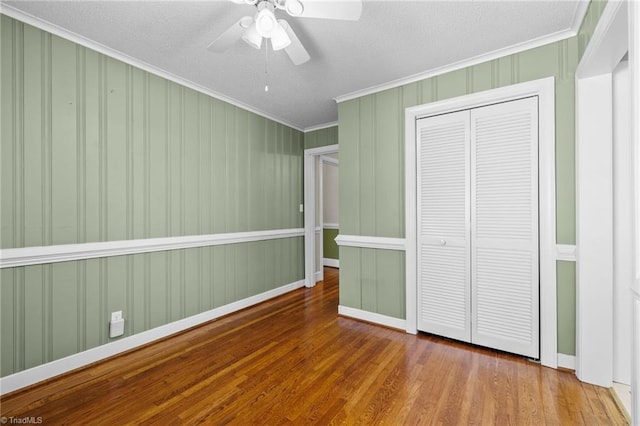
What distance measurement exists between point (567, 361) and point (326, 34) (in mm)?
2960

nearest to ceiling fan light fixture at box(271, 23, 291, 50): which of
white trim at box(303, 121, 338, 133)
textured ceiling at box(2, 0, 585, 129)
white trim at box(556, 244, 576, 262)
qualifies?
textured ceiling at box(2, 0, 585, 129)

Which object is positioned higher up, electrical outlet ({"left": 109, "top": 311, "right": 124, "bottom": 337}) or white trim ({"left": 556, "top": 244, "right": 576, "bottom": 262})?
white trim ({"left": 556, "top": 244, "right": 576, "bottom": 262})

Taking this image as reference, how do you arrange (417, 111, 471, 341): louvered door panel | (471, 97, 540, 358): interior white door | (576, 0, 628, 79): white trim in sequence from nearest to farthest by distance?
Result: (576, 0, 628, 79): white trim → (471, 97, 540, 358): interior white door → (417, 111, 471, 341): louvered door panel

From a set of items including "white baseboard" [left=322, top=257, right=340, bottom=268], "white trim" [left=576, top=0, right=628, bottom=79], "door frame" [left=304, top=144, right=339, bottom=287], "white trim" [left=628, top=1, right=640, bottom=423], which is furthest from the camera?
"white baseboard" [left=322, top=257, right=340, bottom=268]

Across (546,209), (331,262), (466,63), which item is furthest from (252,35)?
(331,262)

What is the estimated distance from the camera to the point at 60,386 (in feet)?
6.47

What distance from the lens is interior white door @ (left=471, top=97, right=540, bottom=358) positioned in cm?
227

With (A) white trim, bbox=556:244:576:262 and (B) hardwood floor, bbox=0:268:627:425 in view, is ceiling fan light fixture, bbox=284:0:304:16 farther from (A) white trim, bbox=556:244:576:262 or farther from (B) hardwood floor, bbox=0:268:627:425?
(A) white trim, bbox=556:244:576:262

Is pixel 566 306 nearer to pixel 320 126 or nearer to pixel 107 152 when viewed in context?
pixel 320 126

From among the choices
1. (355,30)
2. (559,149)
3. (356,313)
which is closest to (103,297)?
(356,313)

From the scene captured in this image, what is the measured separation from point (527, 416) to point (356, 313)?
1708 millimetres

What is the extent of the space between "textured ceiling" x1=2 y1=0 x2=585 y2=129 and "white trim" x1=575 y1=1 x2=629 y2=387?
0.52 metres

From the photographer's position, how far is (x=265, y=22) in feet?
5.01

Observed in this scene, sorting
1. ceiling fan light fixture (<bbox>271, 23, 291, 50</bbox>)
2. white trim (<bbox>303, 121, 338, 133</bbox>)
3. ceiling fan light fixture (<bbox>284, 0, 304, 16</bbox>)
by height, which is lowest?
ceiling fan light fixture (<bbox>271, 23, 291, 50</bbox>)
